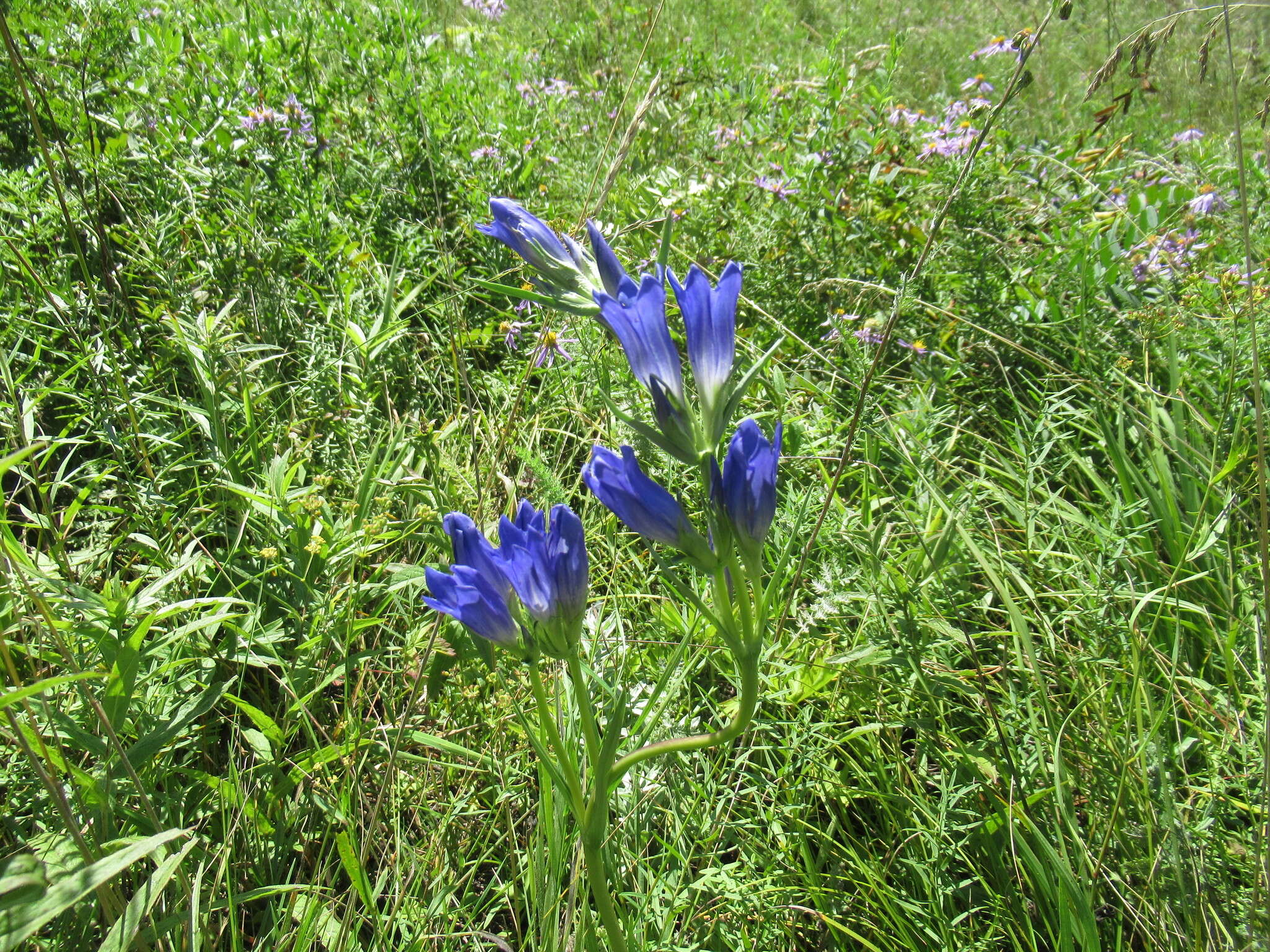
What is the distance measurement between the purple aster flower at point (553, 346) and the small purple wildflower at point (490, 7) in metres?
3.94

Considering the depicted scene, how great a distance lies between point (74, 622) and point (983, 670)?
162 centimetres

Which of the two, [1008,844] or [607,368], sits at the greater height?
[607,368]

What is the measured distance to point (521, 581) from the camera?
1031 millimetres

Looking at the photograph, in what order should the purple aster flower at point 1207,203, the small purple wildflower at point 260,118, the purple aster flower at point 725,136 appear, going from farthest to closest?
the purple aster flower at point 725,136 < the small purple wildflower at point 260,118 < the purple aster flower at point 1207,203

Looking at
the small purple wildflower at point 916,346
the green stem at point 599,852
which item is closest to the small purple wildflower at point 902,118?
the small purple wildflower at point 916,346

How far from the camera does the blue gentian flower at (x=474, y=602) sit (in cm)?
101

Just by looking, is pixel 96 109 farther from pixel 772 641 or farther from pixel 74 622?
pixel 772 641

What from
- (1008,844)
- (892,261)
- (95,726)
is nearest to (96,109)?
(95,726)

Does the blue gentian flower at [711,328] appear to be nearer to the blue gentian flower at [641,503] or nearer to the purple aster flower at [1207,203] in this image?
the blue gentian flower at [641,503]

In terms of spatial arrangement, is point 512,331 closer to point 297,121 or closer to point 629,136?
point 629,136

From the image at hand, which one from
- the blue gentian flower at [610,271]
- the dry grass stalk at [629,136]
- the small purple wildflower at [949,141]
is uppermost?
the small purple wildflower at [949,141]

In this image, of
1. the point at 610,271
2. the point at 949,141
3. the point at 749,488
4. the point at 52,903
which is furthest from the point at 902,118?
the point at 52,903

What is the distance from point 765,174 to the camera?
3123 millimetres

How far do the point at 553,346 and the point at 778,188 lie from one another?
3.42 ft
